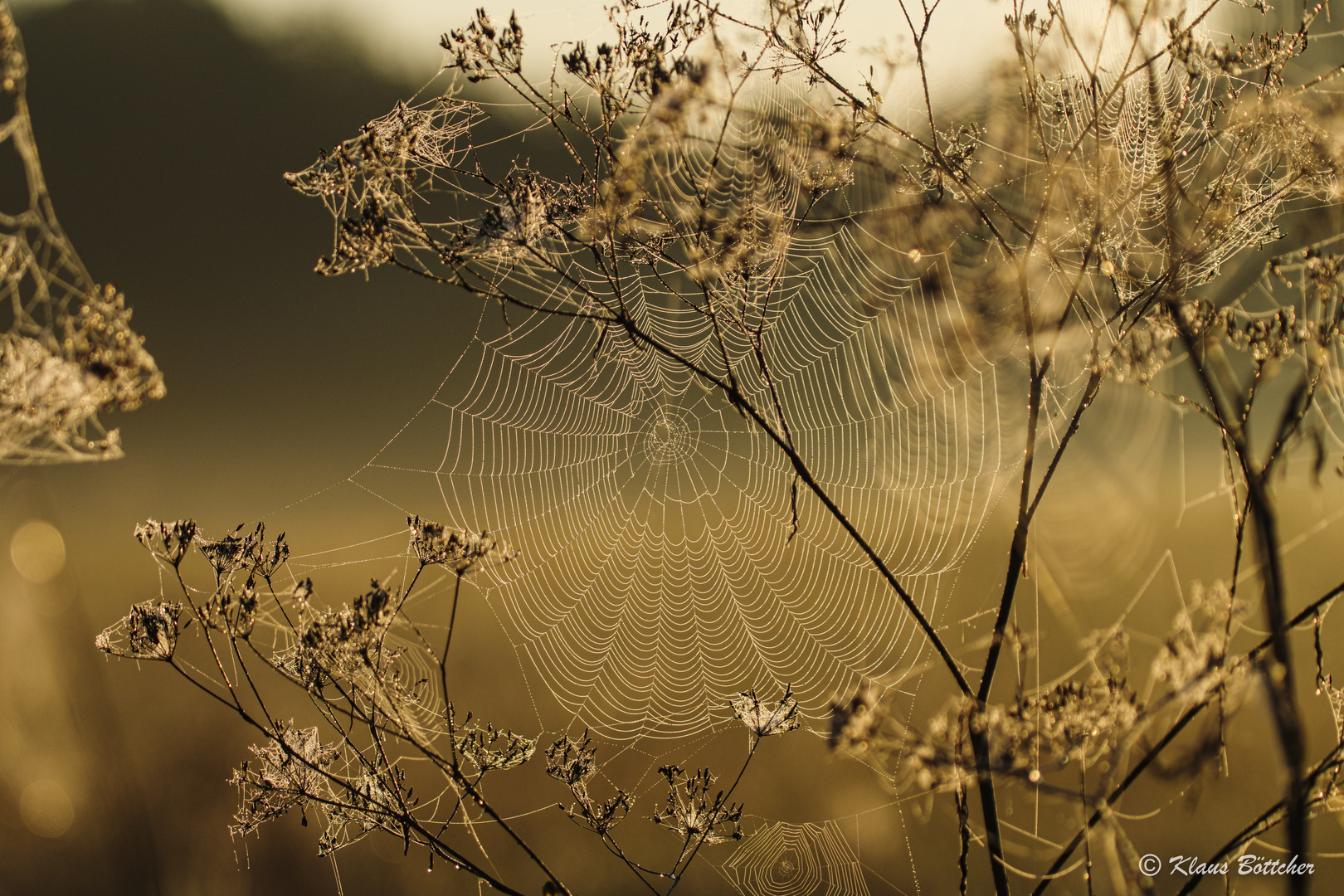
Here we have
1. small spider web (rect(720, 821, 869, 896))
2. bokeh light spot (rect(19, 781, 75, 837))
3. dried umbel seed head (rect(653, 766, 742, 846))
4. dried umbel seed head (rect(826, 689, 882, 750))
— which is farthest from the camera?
bokeh light spot (rect(19, 781, 75, 837))

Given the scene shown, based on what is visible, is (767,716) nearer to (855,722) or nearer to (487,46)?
(855,722)

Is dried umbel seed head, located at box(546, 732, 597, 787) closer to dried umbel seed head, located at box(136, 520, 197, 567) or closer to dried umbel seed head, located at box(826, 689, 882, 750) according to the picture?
dried umbel seed head, located at box(826, 689, 882, 750)

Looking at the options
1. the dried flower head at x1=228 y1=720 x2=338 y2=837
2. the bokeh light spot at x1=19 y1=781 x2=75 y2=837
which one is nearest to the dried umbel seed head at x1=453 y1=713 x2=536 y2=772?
the dried flower head at x1=228 y1=720 x2=338 y2=837

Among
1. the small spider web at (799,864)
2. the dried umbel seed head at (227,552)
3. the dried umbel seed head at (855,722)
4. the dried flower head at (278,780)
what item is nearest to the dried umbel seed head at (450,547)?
the dried umbel seed head at (227,552)

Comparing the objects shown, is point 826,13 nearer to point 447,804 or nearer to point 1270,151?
point 1270,151

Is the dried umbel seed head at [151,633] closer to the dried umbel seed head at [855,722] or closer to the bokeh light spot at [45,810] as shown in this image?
the dried umbel seed head at [855,722]
